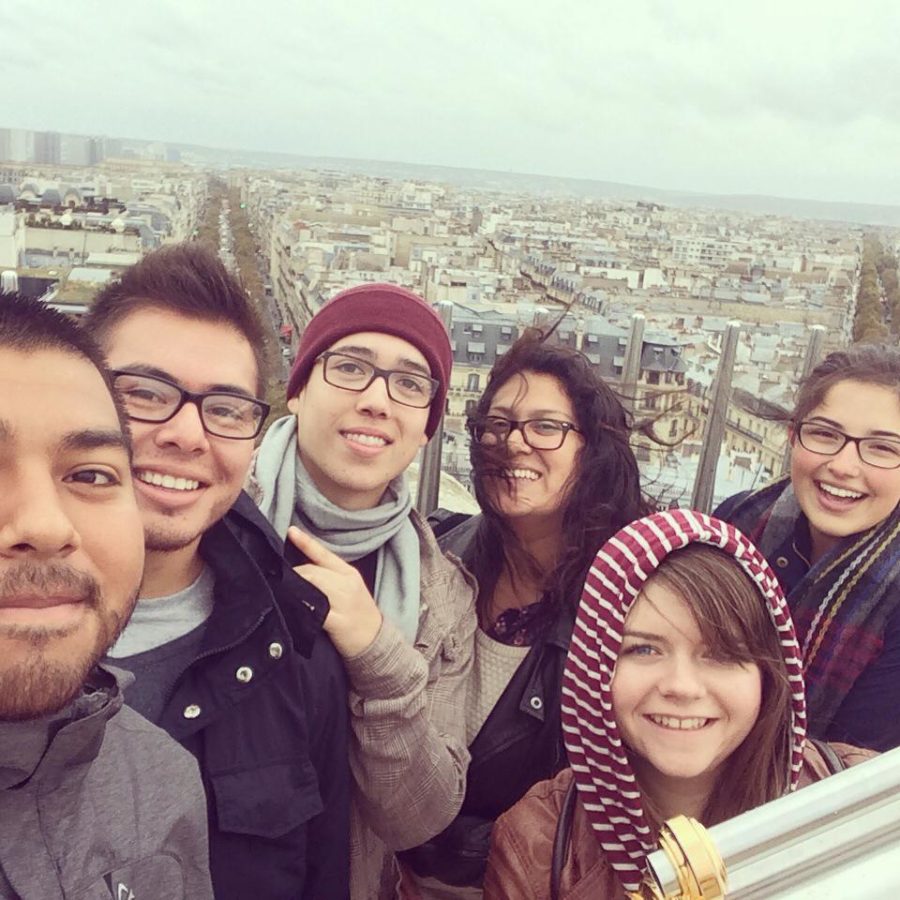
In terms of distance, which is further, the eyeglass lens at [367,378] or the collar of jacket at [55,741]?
the eyeglass lens at [367,378]

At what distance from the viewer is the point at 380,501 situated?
184 centimetres

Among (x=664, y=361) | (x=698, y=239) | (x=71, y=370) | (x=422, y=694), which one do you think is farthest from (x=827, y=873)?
(x=698, y=239)

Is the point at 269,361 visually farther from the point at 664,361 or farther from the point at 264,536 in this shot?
the point at 664,361

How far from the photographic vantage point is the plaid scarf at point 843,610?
1.86 meters

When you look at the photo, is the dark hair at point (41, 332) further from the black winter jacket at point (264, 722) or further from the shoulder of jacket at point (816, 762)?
the shoulder of jacket at point (816, 762)

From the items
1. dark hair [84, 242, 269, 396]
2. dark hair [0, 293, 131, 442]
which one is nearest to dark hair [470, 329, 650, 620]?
dark hair [84, 242, 269, 396]

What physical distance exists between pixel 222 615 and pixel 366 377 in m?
0.64

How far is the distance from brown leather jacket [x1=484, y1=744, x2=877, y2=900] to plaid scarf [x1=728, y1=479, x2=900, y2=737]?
42 centimetres

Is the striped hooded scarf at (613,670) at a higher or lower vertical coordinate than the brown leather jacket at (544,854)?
higher

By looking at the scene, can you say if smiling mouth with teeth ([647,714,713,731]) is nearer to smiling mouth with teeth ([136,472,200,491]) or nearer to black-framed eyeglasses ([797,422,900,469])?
smiling mouth with teeth ([136,472,200,491])

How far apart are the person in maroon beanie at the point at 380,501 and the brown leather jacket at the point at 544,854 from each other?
0.51 feet

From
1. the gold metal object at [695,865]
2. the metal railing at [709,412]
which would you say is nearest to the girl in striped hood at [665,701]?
the gold metal object at [695,865]

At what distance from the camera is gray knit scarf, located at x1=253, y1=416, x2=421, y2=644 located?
1.72 meters

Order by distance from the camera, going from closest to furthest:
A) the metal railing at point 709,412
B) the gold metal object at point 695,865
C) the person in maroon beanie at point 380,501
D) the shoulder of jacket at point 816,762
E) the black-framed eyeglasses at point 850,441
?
1. the gold metal object at point 695,865
2. the shoulder of jacket at point 816,762
3. the person in maroon beanie at point 380,501
4. the black-framed eyeglasses at point 850,441
5. the metal railing at point 709,412
